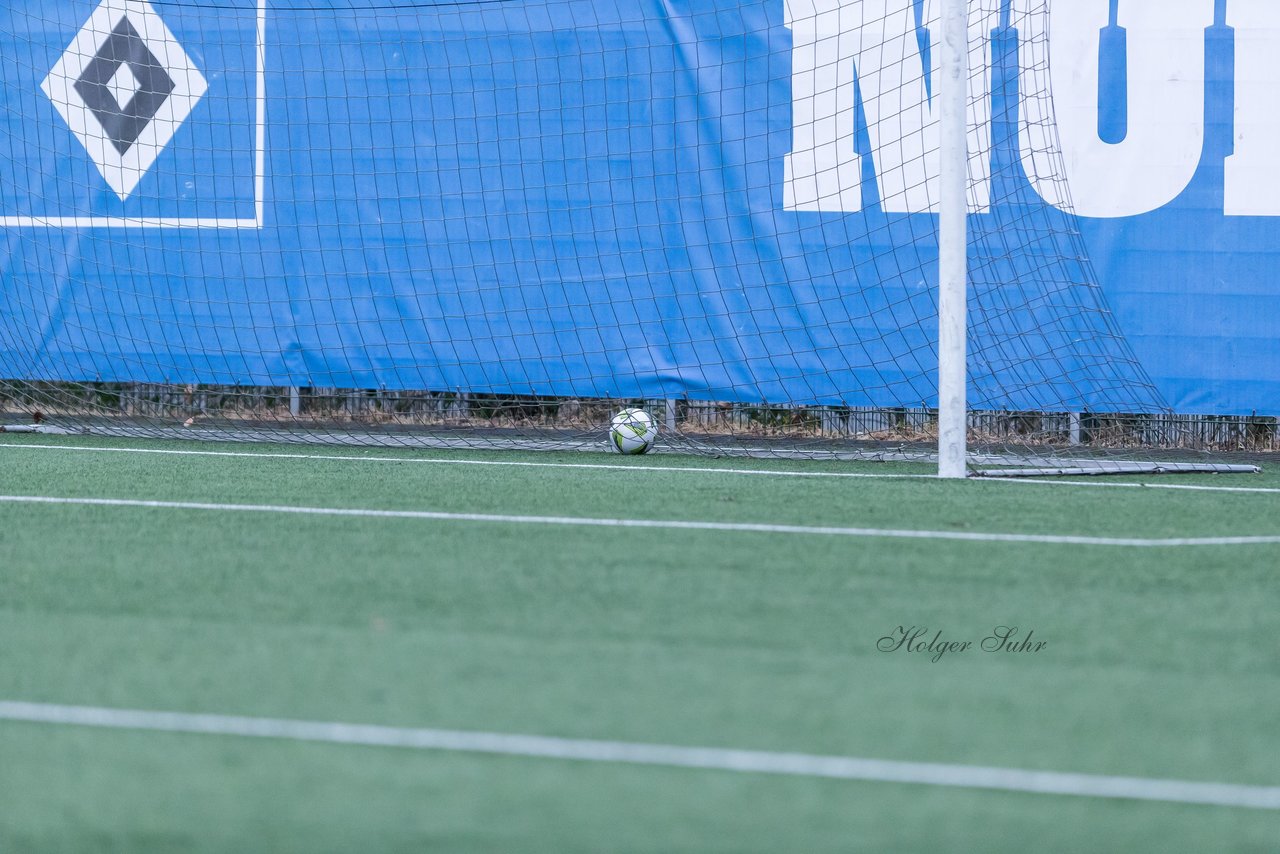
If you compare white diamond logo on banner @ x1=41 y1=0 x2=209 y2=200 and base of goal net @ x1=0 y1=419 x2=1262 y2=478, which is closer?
base of goal net @ x1=0 y1=419 x2=1262 y2=478

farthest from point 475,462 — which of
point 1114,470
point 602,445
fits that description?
point 1114,470

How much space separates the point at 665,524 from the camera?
179 inches

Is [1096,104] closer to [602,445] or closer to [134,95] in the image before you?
[602,445]

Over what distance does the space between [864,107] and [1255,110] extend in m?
1.86

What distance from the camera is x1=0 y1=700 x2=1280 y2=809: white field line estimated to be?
6.51ft

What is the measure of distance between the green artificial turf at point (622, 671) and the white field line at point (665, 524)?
10 centimetres

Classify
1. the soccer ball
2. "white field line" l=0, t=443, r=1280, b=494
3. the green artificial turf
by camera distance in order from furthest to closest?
the soccer ball < "white field line" l=0, t=443, r=1280, b=494 < the green artificial turf

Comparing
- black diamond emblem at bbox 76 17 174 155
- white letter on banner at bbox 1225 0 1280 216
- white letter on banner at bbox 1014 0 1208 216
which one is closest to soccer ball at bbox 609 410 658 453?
white letter on banner at bbox 1014 0 1208 216

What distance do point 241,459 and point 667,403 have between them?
2.30 metres

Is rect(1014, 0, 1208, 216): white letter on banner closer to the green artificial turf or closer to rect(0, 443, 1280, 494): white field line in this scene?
rect(0, 443, 1280, 494): white field line

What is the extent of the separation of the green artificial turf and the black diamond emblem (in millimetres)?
4293

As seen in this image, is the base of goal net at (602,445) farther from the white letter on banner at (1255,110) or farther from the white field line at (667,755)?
the white field line at (667,755)

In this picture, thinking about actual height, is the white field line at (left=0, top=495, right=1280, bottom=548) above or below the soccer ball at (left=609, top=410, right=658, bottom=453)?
below

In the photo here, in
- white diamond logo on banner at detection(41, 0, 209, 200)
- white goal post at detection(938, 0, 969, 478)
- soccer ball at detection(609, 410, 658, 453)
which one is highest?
white diamond logo on banner at detection(41, 0, 209, 200)
